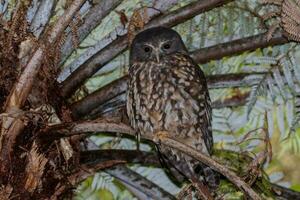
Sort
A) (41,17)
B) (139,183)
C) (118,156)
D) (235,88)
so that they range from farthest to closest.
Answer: (235,88)
(139,183)
(118,156)
(41,17)

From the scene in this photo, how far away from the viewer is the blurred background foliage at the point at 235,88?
3.98 meters

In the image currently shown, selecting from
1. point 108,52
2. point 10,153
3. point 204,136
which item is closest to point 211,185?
point 204,136

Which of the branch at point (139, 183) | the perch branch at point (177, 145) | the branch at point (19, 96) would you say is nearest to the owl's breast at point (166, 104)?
the branch at point (139, 183)

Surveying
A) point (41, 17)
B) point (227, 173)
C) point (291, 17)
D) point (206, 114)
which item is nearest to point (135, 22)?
point (41, 17)

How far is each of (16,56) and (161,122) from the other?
796mm

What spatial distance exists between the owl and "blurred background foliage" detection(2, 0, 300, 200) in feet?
0.72

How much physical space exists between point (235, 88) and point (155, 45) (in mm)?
748

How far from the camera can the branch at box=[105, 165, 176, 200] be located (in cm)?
393

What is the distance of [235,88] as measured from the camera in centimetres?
442

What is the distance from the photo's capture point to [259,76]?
155 inches

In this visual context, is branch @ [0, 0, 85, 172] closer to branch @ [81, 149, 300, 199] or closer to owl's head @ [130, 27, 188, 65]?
branch @ [81, 149, 300, 199]

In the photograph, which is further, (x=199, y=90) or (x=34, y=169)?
(x=199, y=90)

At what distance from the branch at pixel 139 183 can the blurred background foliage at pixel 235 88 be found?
0.21 ft

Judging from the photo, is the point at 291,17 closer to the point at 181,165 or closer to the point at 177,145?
the point at 177,145
